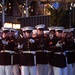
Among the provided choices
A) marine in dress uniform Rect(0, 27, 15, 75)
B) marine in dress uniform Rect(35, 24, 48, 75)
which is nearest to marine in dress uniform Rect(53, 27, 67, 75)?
marine in dress uniform Rect(35, 24, 48, 75)

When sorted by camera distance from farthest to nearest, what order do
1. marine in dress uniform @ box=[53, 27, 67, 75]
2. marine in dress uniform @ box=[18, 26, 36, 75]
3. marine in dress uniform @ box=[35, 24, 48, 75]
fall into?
marine in dress uniform @ box=[35, 24, 48, 75] < marine in dress uniform @ box=[53, 27, 67, 75] < marine in dress uniform @ box=[18, 26, 36, 75]

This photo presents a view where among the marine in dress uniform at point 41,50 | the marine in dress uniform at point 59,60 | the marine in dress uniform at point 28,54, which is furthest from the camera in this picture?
the marine in dress uniform at point 41,50

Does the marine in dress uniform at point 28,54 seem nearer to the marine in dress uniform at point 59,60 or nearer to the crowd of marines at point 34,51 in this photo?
the crowd of marines at point 34,51

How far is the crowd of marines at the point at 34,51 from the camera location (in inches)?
388

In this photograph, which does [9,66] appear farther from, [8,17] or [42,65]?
[8,17]

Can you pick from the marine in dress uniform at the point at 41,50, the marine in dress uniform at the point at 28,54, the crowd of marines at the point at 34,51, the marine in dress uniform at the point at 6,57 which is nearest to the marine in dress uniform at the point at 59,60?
the crowd of marines at the point at 34,51

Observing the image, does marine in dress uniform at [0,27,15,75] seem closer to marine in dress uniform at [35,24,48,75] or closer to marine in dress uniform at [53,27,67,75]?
marine in dress uniform at [35,24,48,75]

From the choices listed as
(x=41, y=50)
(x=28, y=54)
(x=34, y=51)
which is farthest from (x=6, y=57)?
(x=41, y=50)

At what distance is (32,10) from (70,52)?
24.3 m

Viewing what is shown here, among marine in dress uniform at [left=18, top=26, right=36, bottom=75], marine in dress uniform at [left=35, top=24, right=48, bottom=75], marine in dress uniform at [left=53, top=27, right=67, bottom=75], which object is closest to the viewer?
A: marine in dress uniform at [left=18, top=26, right=36, bottom=75]

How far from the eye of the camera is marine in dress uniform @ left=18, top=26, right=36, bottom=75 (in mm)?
9812

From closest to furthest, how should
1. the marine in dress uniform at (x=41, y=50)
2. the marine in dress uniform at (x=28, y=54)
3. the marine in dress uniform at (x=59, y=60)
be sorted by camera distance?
the marine in dress uniform at (x=28, y=54) < the marine in dress uniform at (x=59, y=60) < the marine in dress uniform at (x=41, y=50)

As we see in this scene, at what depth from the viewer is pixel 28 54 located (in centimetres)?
980

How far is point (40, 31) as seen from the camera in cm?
1047
